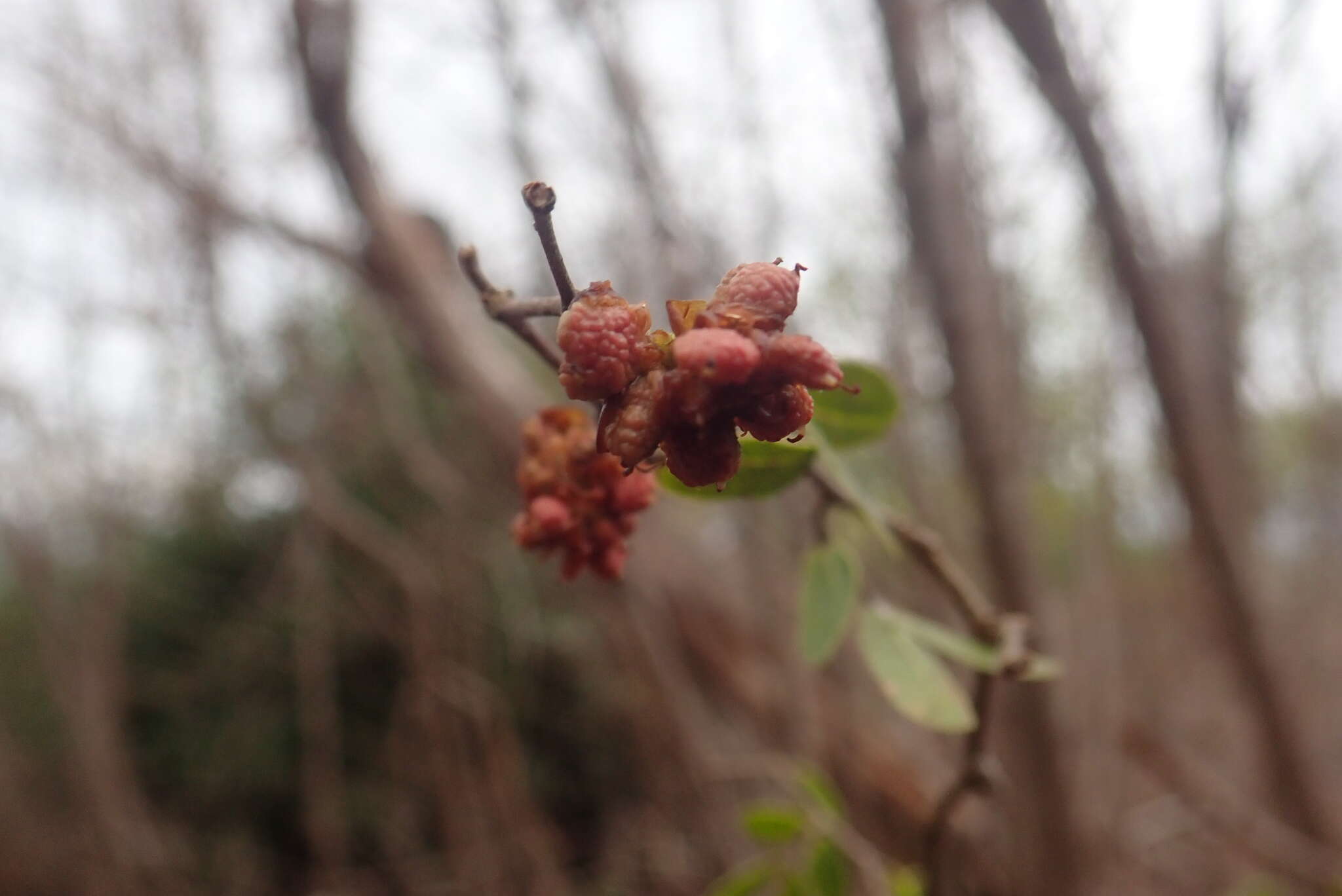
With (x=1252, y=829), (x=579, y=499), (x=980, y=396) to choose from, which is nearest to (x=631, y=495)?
(x=579, y=499)

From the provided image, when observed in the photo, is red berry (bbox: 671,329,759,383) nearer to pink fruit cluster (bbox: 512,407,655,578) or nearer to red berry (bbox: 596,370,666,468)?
red berry (bbox: 596,370,666,468)

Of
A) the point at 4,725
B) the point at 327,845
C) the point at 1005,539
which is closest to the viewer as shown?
the point at 1005,539

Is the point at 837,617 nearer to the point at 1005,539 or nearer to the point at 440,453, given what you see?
the point at 1005,539

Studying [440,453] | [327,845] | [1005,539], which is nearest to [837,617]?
[1005,539]

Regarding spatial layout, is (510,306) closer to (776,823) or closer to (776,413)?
(776,413)

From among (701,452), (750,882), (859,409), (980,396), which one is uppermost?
(980,396)

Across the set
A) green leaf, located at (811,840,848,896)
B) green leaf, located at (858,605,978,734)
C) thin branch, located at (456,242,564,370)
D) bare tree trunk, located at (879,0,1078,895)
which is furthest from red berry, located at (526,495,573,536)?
bare tree trunk, located at (879,0,1078,895)
